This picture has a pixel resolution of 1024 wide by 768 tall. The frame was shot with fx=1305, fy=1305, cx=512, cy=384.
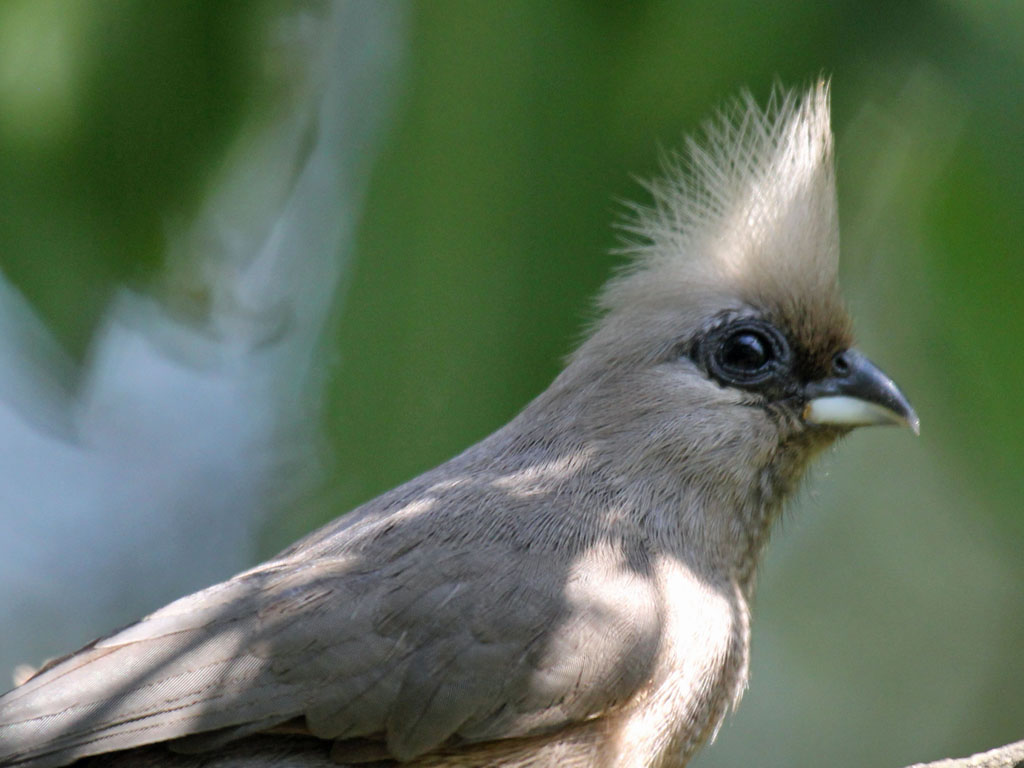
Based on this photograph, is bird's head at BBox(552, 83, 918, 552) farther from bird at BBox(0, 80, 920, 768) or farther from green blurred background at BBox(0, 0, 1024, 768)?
green blurred background at BBox(0, 0, 1024, 768)

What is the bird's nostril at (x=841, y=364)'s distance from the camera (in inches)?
166

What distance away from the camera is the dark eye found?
418 cm

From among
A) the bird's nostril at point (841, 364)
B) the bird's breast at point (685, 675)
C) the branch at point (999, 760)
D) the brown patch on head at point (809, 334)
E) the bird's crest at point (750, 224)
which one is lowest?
the branch at point (999, 760)

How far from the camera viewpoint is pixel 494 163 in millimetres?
4469

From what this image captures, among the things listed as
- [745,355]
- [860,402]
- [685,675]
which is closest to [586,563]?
[685,675]

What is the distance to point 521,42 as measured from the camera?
14.1 ft

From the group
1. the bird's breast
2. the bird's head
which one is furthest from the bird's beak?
the bird's breast

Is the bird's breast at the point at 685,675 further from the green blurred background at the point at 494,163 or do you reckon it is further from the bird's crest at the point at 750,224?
the bird's crest at the point at 750,224

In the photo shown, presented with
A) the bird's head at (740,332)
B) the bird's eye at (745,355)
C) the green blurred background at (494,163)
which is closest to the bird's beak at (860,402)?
the bird's head at (740,332)

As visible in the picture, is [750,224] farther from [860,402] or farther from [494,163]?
[494,163]

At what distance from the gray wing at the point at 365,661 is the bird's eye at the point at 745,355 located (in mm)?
929

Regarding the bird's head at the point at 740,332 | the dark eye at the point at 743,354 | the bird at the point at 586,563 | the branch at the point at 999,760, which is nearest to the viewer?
the branch at the point at 999,760

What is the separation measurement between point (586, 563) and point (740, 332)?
3.38ft

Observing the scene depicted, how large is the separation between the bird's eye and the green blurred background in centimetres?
45
